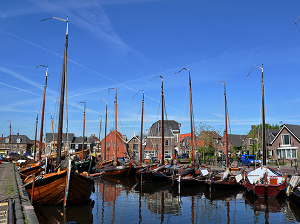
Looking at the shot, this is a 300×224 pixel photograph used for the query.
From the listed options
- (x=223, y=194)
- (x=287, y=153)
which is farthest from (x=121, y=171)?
(x=287, y=153)

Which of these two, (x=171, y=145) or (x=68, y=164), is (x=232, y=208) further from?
(x=171, y=145)

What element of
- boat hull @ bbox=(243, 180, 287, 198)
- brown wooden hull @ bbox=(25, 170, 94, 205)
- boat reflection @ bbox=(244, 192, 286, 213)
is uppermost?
brown wooden hull @ bbox=(25, 170, 94, 205)

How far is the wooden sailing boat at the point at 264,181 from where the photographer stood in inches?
855

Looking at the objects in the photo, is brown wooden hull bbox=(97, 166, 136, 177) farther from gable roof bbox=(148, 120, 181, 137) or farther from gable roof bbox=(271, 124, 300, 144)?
gable roof bbox=(271, 124, 300, 144)

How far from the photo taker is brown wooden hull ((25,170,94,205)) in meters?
16.2

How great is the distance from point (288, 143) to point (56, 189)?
54.2 metres

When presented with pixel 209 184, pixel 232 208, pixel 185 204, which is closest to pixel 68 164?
pixel 185 204

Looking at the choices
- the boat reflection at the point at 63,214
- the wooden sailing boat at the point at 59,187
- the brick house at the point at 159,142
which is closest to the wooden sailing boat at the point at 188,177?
the boat reflection at the point at 63,214

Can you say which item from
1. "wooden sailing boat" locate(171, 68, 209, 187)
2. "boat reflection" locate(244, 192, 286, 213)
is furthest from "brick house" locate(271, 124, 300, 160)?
"boat reflection" locate(244, 192, 286, 213)

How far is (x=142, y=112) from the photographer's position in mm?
47438

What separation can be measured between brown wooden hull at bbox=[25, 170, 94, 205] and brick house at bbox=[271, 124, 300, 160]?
50561 millimetres

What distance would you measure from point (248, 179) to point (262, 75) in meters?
10.1

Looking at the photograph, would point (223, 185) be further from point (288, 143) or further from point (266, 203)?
point (288, 143)

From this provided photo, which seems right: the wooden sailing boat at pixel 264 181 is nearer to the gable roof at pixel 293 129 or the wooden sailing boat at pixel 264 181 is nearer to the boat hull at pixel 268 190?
the boat hull at pixel 268 190
